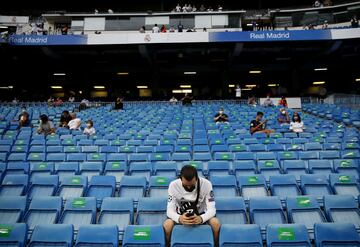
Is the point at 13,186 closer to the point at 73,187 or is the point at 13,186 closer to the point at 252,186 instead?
the point at 73,187

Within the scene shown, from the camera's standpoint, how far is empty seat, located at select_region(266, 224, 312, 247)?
3.12 meters

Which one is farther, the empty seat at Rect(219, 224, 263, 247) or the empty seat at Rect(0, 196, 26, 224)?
the empty seat at Rect(0, 196, 26, 224)

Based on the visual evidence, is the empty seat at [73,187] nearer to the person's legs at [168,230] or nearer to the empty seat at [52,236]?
the empty seat at [52,236]

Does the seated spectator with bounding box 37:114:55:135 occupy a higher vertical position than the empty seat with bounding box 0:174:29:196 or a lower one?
higher

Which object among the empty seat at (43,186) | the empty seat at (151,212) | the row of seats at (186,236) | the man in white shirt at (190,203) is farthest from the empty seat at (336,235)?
the empty seat at (43,186)

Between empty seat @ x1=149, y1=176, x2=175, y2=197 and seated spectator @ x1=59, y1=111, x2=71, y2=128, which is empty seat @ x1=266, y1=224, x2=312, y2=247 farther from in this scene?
seated spectator @ x1=59, y1=111, x2=71, y2=128

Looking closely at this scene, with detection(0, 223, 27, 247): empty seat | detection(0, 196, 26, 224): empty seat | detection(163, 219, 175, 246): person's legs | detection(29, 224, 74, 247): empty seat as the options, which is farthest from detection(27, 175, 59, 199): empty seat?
detection(163, 219, 175, 246): person's legs

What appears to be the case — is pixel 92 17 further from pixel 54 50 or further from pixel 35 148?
pixel 35 148

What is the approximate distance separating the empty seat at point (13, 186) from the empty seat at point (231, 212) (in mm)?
3553

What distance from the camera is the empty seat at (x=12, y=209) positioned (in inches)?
157

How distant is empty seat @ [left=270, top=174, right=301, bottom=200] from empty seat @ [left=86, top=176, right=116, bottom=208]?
2793mm

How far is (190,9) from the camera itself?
82.2 feet

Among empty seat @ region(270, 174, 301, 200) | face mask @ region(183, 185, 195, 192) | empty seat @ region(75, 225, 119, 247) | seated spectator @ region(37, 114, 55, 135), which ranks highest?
seated spectator @ region(37, 114, 55, 135)

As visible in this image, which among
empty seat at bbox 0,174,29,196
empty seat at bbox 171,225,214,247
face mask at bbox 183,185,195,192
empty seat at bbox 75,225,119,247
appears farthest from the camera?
empty seat at bbox 0,174,29,196
